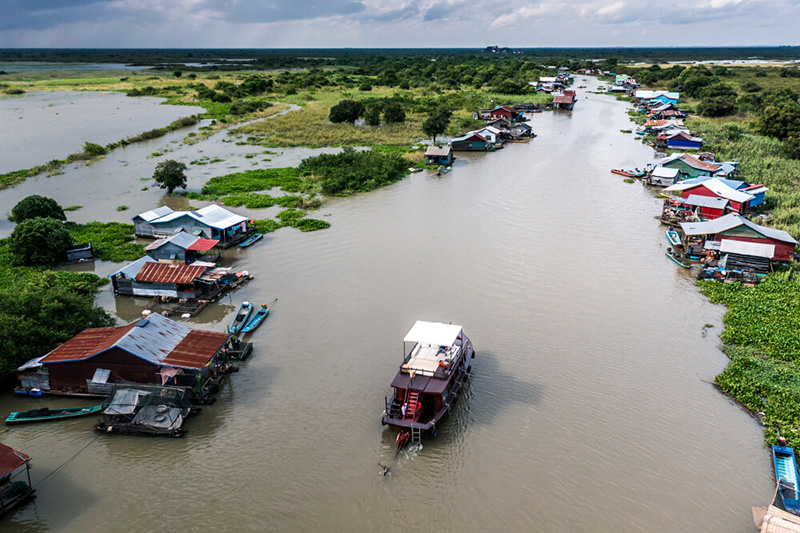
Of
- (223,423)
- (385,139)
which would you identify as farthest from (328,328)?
(385,139)

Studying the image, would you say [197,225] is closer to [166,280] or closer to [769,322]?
[166,280]

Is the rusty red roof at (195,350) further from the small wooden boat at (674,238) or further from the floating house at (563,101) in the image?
the floating house at (563,101)

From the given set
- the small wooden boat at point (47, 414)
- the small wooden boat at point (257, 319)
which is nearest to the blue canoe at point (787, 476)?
the small wooden boat at point (257, 319)

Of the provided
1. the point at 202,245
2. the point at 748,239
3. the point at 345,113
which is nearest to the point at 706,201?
the point at 748,239

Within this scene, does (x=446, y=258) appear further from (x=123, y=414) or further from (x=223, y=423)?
(x=123, y=414)

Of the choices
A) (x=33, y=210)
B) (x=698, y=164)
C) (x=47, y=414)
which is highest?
(x=698, y=164)

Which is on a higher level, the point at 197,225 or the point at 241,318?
the point at 197,225
